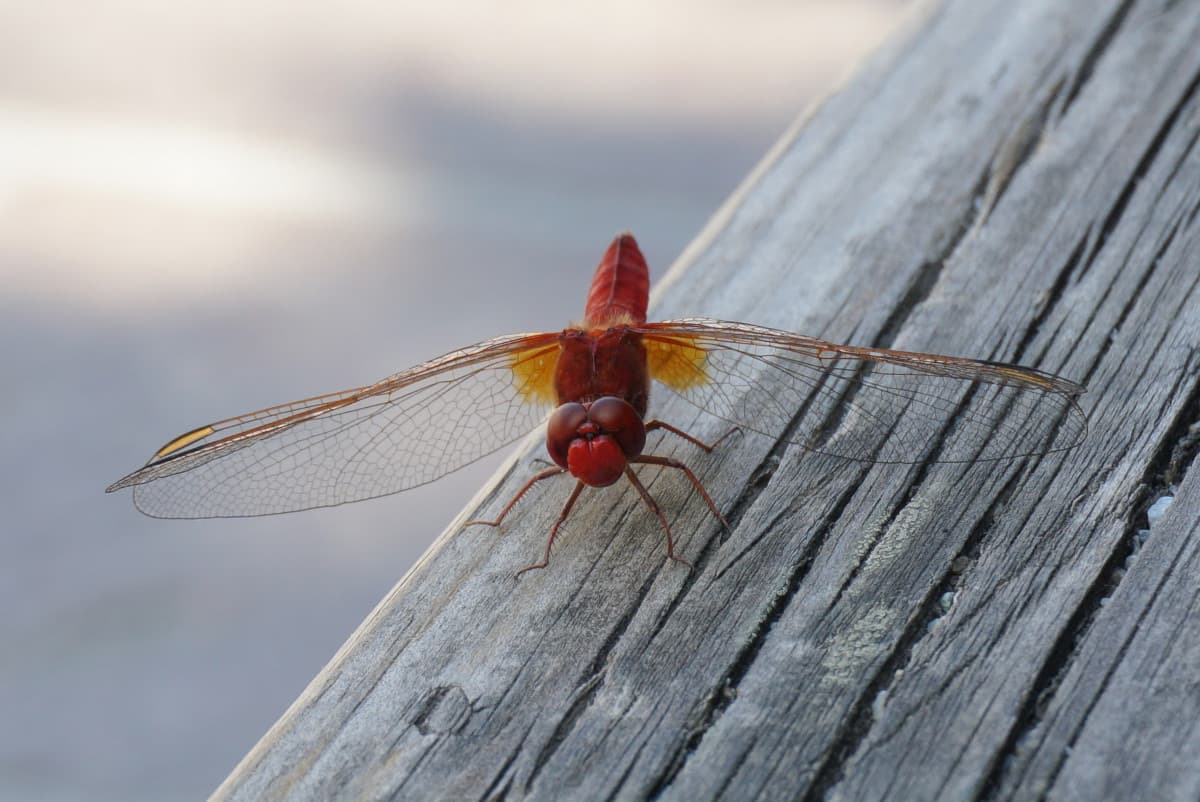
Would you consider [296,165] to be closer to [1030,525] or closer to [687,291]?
[687,291]

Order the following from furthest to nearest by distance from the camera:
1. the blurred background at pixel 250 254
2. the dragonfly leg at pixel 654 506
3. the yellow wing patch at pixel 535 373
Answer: the blurred background at pixel 250 254 → the yellow wing patch at pixel 535 373 → the dragonfly leg at pixel 654 506

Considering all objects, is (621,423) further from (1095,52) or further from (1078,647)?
(1095,52)

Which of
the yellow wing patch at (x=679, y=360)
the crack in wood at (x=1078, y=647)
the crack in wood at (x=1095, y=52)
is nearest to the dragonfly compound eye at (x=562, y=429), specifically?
the yellow wing patch at (x=679, y=360)

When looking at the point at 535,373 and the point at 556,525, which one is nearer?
the point at 556,525

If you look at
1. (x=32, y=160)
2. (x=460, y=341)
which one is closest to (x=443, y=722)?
(x=460, y=341)

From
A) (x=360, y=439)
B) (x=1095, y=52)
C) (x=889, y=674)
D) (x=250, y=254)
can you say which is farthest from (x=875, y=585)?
(x=250, y=254)

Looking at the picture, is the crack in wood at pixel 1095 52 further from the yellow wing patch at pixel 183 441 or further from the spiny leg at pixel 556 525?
the yellow wing patch at pixel 183 441
